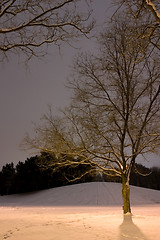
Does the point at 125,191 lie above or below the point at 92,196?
above

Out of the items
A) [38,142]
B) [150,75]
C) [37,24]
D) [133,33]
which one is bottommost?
[38,142]

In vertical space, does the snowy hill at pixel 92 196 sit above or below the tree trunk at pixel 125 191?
below

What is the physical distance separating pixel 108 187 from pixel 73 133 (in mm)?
27128

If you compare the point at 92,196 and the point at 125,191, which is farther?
the point at 92,196

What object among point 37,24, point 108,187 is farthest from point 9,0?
point 108,187

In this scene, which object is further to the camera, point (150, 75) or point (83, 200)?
point (83, 200)

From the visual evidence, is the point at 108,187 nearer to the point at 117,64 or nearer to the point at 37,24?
the point at 117,64

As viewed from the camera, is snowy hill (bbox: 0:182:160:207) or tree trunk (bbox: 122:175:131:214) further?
snowy hill (bbox: 0:182:160:207)

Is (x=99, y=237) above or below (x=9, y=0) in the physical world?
below

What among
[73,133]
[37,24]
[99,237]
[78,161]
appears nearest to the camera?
[37,24]

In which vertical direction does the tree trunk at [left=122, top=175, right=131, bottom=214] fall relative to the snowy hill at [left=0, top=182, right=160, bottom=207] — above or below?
above

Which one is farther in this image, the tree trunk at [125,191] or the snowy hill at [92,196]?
the snowy hill at [92,196]

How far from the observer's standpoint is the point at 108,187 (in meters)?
35.4

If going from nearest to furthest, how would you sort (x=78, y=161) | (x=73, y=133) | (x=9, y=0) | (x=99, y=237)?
(x=9, y=0)
(x=99, y=237)
(x=73, y=133)
(x=78, y=161)
